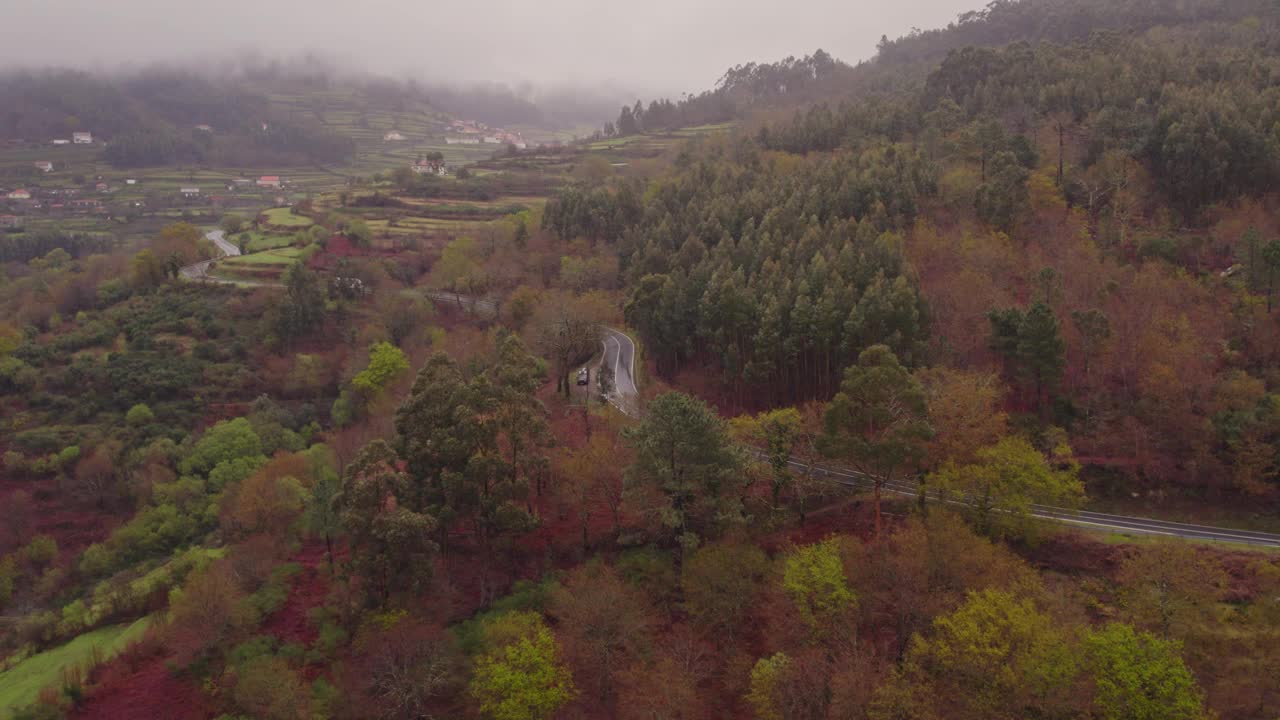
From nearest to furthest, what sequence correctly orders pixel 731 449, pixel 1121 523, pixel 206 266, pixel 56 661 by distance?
pixel 731 449, pixel 1121 523, pixel 56 661, pixel 206 266

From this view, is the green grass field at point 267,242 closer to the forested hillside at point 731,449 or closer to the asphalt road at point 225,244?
the asphalt road at point 225,244

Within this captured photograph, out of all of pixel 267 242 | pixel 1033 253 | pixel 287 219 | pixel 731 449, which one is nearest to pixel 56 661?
pixel 731 449

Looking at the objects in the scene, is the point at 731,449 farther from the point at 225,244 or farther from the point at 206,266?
the point at 225,244

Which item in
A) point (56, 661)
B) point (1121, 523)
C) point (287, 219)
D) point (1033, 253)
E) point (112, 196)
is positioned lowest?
point (56, 661)

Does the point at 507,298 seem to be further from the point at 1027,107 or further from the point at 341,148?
the point at 341,148

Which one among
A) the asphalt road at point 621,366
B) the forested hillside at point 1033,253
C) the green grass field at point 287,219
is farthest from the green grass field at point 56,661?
the green grass field at point 287,219

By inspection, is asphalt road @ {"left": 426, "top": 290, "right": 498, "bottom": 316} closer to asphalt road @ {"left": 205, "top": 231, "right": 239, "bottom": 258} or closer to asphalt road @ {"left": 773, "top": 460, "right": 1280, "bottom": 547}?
asphalt road @ {"left": 205, "top": 231, "right": 239, "bottom": 258}

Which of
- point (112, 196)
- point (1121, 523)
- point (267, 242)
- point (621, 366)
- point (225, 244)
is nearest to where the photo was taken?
point (1121, 523)
